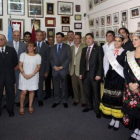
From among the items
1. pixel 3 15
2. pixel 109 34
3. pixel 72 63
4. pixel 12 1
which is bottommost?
pixel 72 63

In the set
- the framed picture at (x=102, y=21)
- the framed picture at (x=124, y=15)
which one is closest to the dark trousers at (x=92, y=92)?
the framed picture at (x=124, y=15)

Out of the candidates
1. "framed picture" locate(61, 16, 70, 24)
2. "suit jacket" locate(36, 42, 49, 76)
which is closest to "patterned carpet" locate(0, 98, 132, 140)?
"suit jacket" locate(36, 42, 49, 76)

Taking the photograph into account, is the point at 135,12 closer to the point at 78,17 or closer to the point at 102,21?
the point at 102,21

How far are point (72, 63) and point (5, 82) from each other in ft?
4.56

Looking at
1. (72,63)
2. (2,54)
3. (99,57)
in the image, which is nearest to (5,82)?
(2,54)

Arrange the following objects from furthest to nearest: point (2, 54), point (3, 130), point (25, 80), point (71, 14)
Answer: point (71, 14) → point (25, 80) → point (2, 54) → point (3, 130)

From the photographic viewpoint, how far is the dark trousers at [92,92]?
11.4ft

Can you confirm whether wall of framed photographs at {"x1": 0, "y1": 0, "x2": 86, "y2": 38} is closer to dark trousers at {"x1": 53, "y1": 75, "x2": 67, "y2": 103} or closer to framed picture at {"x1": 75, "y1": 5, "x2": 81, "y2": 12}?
framed picture at {"x1": 75, "y1": 5, "x2": 81, "y2": 12}

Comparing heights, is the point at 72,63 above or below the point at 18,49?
below

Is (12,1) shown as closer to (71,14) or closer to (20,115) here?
(71,14)

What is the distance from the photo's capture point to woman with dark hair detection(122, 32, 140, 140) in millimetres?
2430

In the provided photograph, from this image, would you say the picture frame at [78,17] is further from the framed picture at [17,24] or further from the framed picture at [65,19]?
the framed picture at [17,24]

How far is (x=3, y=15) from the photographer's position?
6.00 m

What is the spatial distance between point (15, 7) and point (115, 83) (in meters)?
4.59
